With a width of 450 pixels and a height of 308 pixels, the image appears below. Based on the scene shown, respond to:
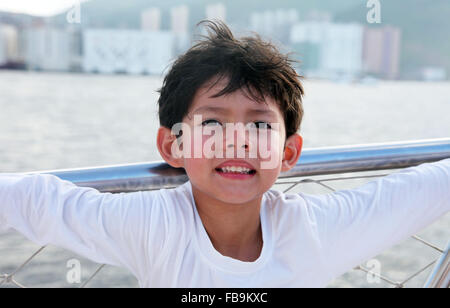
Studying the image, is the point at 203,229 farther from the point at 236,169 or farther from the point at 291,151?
the point at 291,151

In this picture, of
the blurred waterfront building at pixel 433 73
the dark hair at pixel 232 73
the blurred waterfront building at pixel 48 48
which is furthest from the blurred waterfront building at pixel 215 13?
the blurred waterfront building at pixel 433 73

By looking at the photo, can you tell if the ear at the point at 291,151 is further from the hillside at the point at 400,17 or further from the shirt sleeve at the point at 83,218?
the hillside at the point at 400,17

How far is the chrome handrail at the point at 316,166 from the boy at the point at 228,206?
4 centimetres

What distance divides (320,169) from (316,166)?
0.04 feet

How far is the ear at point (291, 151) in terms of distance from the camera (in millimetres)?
1028

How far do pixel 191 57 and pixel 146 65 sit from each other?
4330cm

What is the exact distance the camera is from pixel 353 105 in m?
29.2

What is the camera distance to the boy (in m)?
0.81

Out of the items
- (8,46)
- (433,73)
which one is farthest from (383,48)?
(8,46)

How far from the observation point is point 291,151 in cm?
104

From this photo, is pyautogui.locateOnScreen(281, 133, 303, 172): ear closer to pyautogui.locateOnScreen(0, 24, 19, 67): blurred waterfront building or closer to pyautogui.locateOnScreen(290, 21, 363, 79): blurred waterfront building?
pyautogui.locateOnScreen(290, 21, 363, 79): blurred waterfront building

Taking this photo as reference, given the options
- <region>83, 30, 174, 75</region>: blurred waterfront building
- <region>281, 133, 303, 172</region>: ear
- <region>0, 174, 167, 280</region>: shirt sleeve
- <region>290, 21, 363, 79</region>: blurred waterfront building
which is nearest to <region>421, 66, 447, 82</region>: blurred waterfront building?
<region>290, 21, 363, 79</region>: blurred waterfront building

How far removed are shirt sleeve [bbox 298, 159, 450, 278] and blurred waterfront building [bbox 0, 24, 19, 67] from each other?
47.1m
